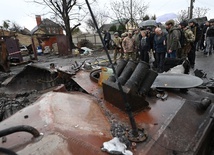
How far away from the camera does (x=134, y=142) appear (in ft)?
5.56

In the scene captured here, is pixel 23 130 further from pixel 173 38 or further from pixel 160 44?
pixel 160 44

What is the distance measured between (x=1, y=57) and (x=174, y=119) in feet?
A: 34.9

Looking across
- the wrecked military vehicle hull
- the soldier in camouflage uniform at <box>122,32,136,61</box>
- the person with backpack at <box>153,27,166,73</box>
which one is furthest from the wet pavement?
the soldier in camouflage uniform at <box>122,32,136,61</box>

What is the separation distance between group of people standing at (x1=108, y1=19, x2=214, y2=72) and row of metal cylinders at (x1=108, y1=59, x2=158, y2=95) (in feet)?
10.8

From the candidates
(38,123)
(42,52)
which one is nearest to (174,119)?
(38,123)

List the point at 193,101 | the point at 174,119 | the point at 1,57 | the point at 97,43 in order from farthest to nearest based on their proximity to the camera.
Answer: the point at 97,43 < the point at 1,57 < the point at 193,101 < the point at 174,119

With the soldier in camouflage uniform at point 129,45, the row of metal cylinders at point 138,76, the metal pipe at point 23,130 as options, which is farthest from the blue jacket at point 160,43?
the metal pipe at point 23,130

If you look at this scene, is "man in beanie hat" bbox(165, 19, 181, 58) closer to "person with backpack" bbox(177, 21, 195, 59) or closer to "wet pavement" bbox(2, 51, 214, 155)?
"person with backpack" bbox(177, 21, 195, 59)

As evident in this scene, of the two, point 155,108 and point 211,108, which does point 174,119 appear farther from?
point 211,108

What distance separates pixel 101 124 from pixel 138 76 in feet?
2.25

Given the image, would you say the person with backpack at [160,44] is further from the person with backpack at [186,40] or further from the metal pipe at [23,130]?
the metal pipe at [23,130]

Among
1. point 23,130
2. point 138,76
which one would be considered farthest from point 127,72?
point 23,130

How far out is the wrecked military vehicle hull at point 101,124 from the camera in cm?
150

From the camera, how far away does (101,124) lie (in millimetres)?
1853
